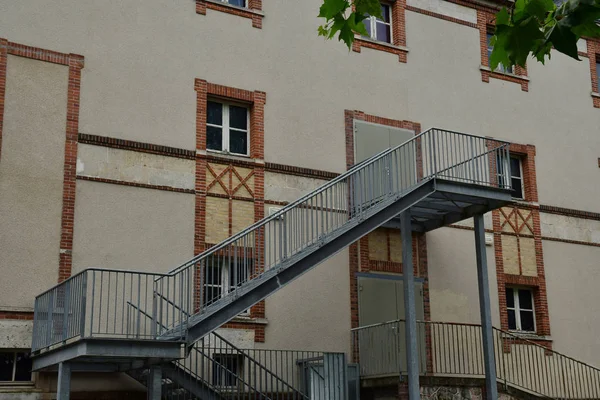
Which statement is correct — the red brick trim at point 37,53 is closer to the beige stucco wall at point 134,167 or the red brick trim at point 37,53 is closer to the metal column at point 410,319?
the beige stucco wall at point 134,167

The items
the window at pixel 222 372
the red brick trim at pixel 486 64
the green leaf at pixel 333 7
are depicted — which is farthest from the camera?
the red brick trim at pixel 486 64

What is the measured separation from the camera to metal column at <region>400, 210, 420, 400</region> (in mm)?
14832

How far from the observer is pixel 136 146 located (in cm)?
1555

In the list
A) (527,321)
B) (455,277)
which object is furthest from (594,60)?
(455,277)

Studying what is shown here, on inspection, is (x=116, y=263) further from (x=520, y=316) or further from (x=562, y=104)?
(x=562, y=104)

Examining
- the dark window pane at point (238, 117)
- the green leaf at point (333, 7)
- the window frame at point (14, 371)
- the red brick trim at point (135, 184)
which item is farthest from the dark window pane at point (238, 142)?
the green leaf at point (333, 7)

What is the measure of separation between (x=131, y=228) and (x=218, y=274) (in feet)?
6.13

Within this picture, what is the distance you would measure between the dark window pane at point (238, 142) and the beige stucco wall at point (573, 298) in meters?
7.84

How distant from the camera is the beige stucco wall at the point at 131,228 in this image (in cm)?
1475

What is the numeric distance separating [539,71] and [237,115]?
8.77 m

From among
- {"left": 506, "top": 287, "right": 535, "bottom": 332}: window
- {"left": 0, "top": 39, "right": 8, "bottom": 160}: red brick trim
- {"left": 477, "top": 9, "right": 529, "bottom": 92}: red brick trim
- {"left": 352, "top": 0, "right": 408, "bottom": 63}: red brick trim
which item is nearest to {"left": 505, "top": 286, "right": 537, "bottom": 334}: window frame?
{"left": 506, "top": 287, "right": 535, "bottom": 332}: window

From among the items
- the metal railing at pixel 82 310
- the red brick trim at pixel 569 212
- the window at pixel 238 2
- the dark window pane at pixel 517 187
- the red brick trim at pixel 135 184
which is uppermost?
the window at pixel 238 2

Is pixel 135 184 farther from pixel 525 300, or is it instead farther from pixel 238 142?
pixel 525 300

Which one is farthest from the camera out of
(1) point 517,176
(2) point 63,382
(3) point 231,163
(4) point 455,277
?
(1) point 517,176
